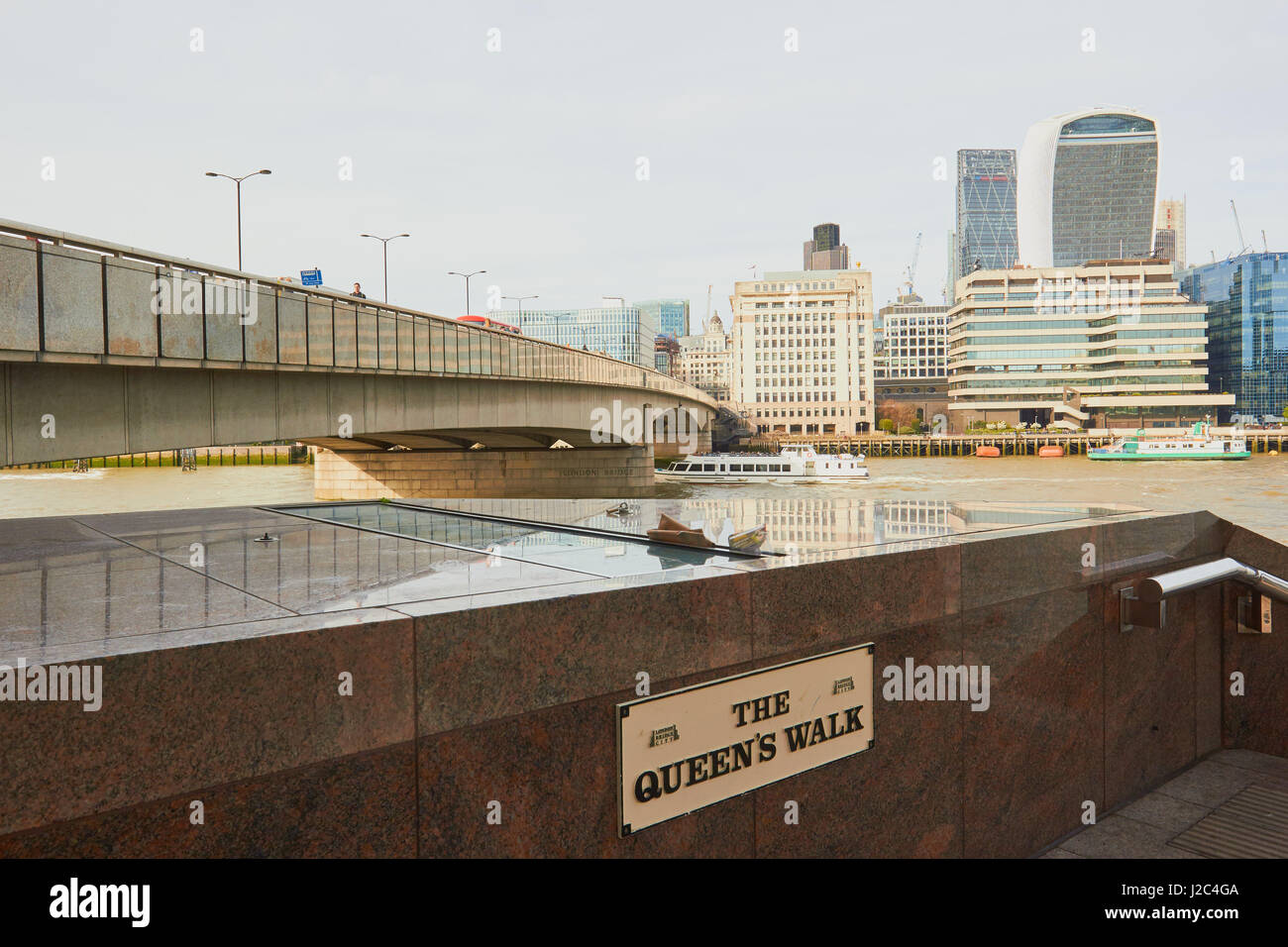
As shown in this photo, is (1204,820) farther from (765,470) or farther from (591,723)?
(765,470)

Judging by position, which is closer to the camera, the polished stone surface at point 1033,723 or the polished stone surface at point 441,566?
the polished stone surface at point 441,566

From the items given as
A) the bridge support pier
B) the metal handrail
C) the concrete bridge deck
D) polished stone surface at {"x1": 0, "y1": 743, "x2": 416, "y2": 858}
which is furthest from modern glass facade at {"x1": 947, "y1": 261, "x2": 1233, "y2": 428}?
polished stone surface at {"x1": 0, "y1": 743, "x2": 416, "y2": 858}

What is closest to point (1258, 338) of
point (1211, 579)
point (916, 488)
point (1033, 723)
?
point (916, 488)

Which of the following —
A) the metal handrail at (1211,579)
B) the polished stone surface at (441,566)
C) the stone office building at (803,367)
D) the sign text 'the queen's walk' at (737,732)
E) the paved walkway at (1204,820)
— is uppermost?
the stone office building at (803,367)

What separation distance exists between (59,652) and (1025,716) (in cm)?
618

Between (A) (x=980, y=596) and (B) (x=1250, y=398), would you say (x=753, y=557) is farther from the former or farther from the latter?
(B) (x=1250, y=398)

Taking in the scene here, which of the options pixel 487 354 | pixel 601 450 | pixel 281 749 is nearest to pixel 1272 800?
pixel 281 749

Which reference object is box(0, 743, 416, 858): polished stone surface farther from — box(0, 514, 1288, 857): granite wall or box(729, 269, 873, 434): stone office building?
box(729, 269, 873, 434): stone office building

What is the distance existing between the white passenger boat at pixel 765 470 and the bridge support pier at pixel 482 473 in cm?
1962

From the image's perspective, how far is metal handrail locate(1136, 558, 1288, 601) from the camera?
24.1ft

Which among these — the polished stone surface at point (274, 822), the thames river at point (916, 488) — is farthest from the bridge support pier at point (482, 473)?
the polished stone surface at point (274, 822)

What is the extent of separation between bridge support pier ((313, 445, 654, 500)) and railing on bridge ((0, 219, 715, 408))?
67.6ft

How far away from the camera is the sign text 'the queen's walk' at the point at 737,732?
4.70 meters

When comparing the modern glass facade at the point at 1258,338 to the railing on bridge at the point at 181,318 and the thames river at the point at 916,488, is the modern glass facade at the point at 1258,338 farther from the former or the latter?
the railing on bridge at the point at 181,318
